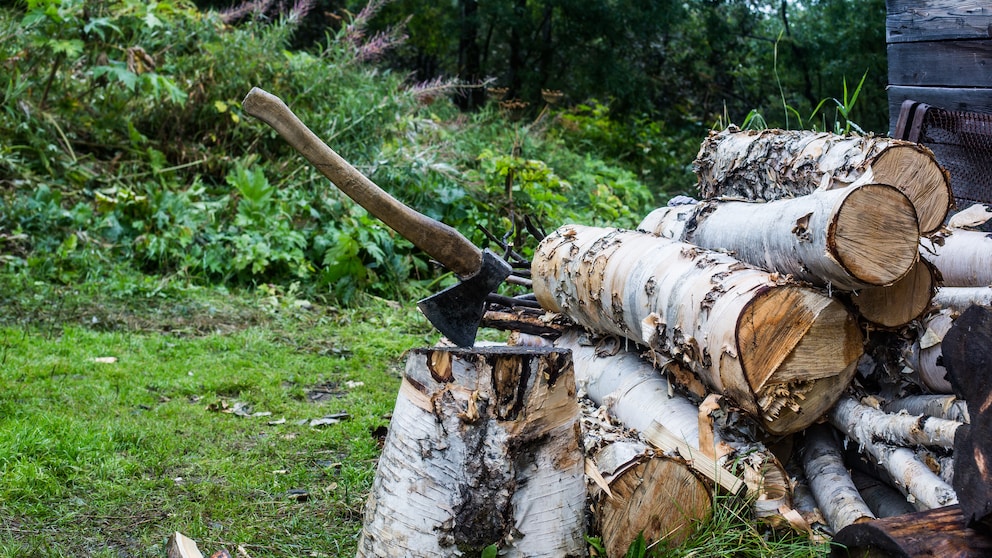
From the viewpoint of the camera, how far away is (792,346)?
2.35 m

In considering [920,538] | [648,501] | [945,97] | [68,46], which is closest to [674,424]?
[648,501]

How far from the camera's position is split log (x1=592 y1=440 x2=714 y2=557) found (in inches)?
91.7

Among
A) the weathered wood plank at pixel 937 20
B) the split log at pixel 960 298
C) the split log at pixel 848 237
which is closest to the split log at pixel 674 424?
the split log at pixel 848 237

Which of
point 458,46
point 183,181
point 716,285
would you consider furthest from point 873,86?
point 716,285

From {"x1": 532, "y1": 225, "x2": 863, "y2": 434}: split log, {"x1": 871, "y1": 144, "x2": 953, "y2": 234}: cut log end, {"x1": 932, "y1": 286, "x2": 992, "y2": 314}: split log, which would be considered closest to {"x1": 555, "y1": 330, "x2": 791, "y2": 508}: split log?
{"x1": 532, "y1": 225, "x2": 863, "y2": 434}: split log

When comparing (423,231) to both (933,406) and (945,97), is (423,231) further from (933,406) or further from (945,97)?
(945,97)

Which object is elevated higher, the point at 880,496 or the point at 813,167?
the point at 813,167

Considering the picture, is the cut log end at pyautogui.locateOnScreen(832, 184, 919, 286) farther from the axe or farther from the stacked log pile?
the axe

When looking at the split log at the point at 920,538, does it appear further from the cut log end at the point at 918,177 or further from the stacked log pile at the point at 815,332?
the cut log end at the point at 918,177

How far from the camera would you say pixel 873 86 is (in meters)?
9.43

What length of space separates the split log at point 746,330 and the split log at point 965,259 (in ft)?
2.26

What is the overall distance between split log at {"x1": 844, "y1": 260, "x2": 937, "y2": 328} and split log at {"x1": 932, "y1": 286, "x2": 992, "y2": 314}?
182 mm

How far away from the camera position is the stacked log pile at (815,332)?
2248mm

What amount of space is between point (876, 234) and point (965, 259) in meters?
0.96
